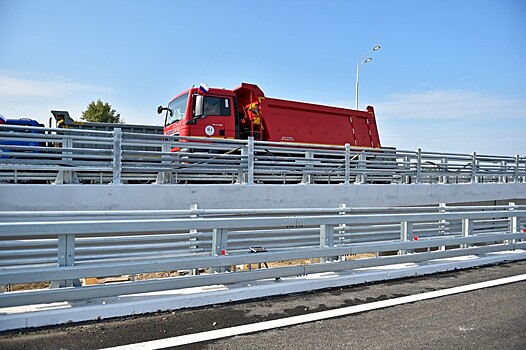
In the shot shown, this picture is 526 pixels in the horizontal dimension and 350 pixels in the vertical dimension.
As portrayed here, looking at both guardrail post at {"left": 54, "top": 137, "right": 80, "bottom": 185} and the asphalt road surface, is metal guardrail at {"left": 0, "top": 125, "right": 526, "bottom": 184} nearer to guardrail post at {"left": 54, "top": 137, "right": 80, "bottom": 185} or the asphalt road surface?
guardrail post at {"left": 54, "top": 137, "right": 80, "bottom": 185}

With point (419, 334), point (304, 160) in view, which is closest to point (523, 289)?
point (419, 334)

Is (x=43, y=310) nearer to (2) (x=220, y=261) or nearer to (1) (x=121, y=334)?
(1) (x=121, y=334)

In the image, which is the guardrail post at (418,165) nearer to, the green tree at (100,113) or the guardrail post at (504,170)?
the guardrail post at (504,170)

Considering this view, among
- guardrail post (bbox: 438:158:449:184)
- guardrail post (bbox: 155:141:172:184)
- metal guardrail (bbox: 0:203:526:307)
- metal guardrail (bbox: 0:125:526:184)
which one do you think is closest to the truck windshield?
metal guardrail (bbox: 0:125:526:184)

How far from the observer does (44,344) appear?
3.90m

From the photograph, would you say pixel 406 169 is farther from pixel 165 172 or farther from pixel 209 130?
pixel 165 172

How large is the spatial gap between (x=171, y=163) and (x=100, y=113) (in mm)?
38648

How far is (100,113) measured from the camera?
45469 mm

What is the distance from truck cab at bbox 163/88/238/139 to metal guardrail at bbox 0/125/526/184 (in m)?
1.53

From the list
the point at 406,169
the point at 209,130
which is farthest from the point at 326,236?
the point at 406,169

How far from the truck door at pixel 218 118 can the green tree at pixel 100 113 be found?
33.9 m

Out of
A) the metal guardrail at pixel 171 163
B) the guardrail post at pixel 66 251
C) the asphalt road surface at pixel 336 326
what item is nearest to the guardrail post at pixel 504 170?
the metal guardrail at pixel 171 163

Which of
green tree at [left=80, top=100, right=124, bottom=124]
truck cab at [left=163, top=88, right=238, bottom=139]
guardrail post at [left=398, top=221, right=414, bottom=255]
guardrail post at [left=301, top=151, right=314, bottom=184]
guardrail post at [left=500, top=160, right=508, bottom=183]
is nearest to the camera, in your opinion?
guardrail post at [left=398, top=221, right=414, bottom=255]

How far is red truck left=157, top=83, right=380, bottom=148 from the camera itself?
14102 mm
